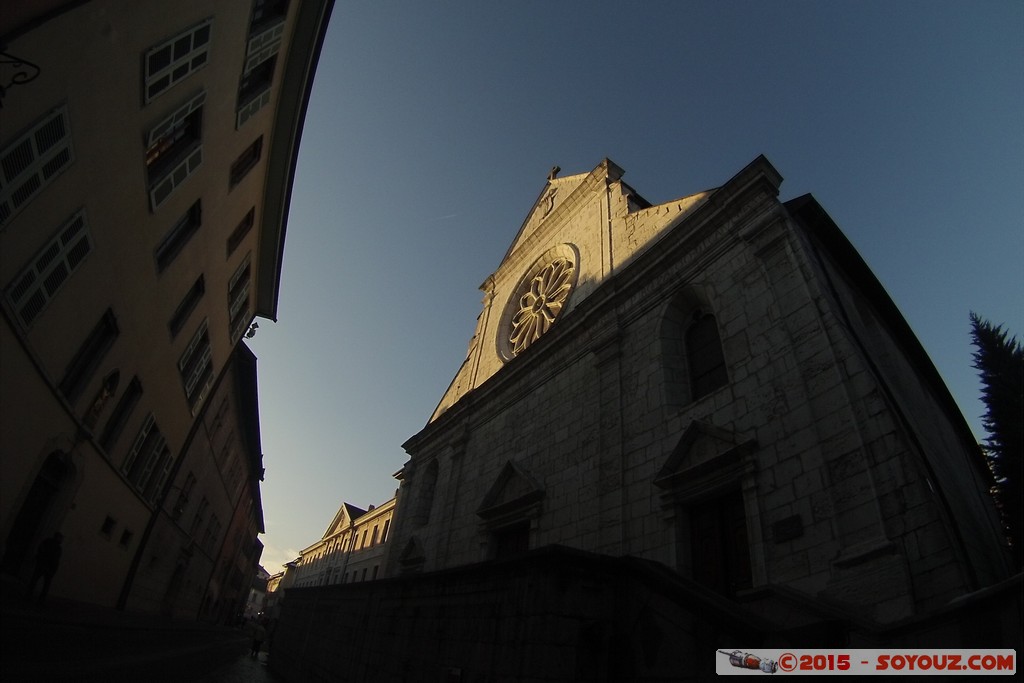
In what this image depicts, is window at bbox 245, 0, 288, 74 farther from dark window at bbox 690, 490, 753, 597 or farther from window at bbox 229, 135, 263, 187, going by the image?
dark window at bbox 690, 490, 753, 597

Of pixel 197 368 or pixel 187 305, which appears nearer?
pixel 187 305

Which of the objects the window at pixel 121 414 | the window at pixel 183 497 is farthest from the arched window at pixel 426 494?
the window at pixel 183 497

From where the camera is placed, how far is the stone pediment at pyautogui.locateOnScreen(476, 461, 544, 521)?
10.9m

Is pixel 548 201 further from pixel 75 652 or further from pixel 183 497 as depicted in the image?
pixel 183 497

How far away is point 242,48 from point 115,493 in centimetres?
1217

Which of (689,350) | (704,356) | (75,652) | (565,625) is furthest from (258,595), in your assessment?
(565,625)

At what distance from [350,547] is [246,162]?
45024 millimetres

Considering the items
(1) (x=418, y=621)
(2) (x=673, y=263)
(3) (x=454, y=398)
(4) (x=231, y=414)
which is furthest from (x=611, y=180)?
(4) (x=231, y=414)

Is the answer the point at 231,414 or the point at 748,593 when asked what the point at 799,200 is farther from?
the point at 231,414

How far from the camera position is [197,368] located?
16.7 metres

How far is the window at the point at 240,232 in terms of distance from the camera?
1543 cm

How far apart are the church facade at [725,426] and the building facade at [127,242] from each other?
328 inches

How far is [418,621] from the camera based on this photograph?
261 inches

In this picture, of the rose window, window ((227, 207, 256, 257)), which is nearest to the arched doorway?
window ((227, 207, 256, 257))
